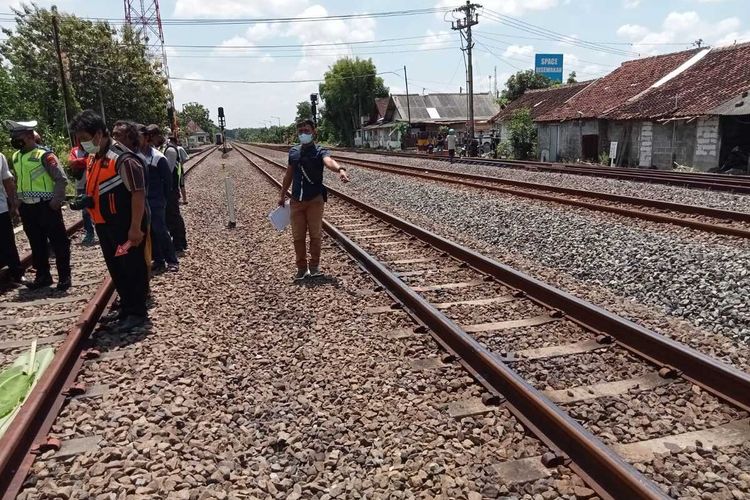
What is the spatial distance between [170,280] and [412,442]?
15.7ft

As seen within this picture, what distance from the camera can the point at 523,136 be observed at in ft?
112

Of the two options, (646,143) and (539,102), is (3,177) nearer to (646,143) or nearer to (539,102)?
(646,143)

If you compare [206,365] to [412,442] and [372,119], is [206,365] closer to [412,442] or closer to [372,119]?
[412,442]

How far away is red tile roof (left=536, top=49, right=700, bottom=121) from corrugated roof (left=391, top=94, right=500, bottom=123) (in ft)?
82.5

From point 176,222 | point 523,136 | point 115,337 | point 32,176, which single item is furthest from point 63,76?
point 115,337

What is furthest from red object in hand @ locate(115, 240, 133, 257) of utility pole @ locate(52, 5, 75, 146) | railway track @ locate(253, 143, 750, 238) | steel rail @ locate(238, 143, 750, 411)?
utility pole @ locate(52, 5, 75, 146)

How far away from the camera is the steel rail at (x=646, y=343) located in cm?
355

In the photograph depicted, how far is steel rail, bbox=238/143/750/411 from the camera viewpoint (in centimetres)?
355

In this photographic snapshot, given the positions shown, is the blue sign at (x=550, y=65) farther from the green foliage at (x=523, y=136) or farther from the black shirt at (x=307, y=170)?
the black shirt at (x=307, y=170)

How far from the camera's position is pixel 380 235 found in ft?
30.8

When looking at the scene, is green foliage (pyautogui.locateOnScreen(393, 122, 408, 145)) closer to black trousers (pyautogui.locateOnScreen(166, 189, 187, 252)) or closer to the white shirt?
black trousers (pyautogui.locateOnScreen(166, 189, 187, 252))

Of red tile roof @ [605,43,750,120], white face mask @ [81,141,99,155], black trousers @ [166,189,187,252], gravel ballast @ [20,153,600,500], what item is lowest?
gravel ballast @ [20,153,600,500]

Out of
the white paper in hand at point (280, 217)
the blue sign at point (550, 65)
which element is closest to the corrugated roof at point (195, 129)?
the blue sign at point (550, 65)

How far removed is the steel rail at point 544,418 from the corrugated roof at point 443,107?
186 ft
